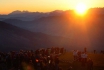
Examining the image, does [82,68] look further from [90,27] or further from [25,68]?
[90,27]

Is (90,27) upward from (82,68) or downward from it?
upward

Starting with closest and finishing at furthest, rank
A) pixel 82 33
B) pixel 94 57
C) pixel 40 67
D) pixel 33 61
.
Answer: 1. pixel 40 67
2. pixel 33 61
3. pixel 94 57
4. pixel 82 33

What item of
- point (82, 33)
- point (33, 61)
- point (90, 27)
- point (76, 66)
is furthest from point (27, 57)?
point (90, 27)

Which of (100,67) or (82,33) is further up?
(82,33)

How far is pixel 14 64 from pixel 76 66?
793 centimetres

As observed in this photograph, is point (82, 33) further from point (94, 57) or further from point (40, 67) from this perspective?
point (40, 67)

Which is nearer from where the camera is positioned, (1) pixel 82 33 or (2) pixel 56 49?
(2) pixel 56 49

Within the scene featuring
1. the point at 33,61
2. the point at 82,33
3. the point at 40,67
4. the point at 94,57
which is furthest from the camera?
the point at 82,33

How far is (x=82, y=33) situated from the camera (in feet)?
516

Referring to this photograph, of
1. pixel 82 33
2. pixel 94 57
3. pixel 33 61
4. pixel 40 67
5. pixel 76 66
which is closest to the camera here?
pixel 40 67

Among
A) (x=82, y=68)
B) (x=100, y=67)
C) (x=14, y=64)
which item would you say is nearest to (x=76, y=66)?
(x=82, y=68)

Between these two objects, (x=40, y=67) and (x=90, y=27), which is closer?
(x=40, y=67)

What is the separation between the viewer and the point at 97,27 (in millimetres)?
163500

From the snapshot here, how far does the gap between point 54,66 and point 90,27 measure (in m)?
145
